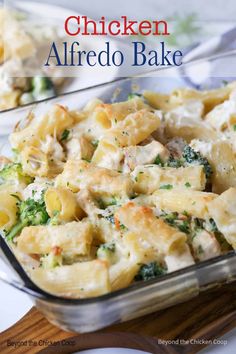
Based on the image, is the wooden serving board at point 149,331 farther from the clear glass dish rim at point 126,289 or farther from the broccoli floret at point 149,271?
the clear glass dish rim at point 126,289

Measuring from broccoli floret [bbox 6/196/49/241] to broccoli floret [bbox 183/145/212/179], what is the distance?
55 cm

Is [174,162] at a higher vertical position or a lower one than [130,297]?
higher

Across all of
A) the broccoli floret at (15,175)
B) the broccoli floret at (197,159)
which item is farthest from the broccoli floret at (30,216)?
the broccoli floret at (197,159)

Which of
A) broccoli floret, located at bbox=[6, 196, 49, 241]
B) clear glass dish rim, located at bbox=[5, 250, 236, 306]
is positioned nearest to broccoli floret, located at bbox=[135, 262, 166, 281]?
clear glass dish rim, located at bbox=[5, 250, 236, 306]

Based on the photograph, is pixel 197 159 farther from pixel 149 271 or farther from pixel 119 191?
pixel 149 271

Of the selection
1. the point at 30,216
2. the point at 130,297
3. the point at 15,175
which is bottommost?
the point at 130,297

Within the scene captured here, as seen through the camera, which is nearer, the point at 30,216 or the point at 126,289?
the point at 126,289

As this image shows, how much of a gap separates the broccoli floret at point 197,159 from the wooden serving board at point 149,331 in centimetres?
44

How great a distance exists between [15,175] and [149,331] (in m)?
0.80

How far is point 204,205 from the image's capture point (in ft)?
7.43

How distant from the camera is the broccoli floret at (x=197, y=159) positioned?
2508 millimetres

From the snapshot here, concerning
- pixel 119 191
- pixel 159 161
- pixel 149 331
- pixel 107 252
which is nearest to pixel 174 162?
pixel 159 161

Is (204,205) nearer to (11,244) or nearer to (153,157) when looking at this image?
(153,157)

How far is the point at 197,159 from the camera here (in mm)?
2521
